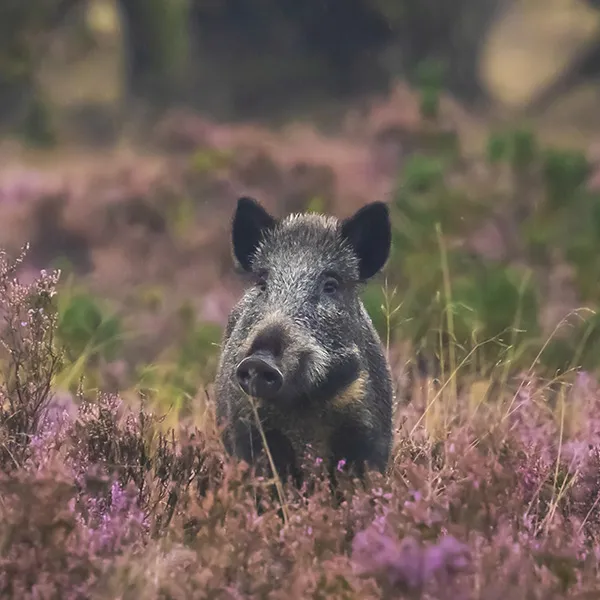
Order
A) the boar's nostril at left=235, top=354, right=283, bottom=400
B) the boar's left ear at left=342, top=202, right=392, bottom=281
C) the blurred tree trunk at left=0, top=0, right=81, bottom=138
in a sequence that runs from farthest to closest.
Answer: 1. the blurred tree trunk at left=0, top=0, right=81, bottom=138
2. the boar's left ear at left=342, top=202, right=392, bottom=281
3. the boar's nostril at left=235, top=354, right=283, bottom=400

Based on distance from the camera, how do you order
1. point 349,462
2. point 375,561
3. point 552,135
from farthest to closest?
1. point 552,135
2. point 349,462
3. point 375,561

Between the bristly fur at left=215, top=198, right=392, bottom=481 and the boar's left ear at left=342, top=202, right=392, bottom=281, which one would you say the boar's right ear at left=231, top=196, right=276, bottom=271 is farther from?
the boar's left ear at left=342, top=202, right=392, bottom=281

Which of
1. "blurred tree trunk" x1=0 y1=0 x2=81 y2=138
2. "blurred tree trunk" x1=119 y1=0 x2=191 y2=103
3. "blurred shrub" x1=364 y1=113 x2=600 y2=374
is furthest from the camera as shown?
"blurred tree trunk" x1=119 y1=0 x2=191 y2=103

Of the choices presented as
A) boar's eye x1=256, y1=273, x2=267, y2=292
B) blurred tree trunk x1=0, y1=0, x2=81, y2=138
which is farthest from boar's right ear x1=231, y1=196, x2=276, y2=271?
blurred tree trunk x1=0, y1=0, x2=81, y2=138

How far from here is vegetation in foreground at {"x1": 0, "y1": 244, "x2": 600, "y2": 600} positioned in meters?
2.87

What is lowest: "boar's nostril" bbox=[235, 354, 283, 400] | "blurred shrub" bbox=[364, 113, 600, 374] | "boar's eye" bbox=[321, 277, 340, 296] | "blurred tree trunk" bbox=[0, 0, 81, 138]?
"blurred shrub" bbox=[364, 113, 600, 374]

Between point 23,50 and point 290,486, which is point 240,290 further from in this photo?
point 23,50

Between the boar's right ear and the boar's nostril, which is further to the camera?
the boar's right ear

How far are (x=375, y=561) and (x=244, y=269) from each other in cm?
203

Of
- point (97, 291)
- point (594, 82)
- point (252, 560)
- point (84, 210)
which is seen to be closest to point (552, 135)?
point (594, 82)

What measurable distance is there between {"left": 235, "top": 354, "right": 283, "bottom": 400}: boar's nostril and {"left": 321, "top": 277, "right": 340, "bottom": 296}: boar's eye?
0.66 metres

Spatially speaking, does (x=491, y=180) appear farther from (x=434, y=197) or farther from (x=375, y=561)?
(x=375, y=561)

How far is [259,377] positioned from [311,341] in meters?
0.39

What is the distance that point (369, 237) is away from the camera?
177 inches
